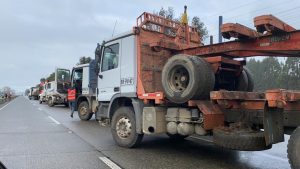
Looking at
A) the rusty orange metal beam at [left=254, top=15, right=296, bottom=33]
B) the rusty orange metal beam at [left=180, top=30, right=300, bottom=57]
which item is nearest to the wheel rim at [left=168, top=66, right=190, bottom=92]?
the rusty orange metal beam at [left=180, top=30, right=300, bottom=57]

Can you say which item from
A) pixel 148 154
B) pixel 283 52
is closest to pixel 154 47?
pixel 148 154

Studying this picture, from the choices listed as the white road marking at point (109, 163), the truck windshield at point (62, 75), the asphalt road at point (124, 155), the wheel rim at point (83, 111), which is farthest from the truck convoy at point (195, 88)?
the truck windshield at point (62, 75)

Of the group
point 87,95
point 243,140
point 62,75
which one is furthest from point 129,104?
point 62,75

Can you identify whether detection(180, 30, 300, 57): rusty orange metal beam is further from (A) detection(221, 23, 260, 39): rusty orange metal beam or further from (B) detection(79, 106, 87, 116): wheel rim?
(B) detection(79, 106, 87, 116): wheel rim

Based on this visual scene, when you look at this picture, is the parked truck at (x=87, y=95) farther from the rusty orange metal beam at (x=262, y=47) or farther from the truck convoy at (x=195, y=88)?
the rusty orange metal beam at (x=262, y=47)

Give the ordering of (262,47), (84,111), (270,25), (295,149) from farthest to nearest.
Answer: (84,111) → (262,47) → (270,25) → (295,149)

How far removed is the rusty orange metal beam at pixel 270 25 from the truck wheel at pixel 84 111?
11.7 m

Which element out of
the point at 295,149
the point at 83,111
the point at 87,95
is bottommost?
the point at 295,149

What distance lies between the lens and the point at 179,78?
299 inches

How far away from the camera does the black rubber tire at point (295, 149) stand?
5.33 meters

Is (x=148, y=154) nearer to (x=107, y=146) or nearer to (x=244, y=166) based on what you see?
(x=107, y=146)

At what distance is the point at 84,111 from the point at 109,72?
786 centimetres

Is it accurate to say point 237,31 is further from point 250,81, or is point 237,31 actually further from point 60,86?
point 60,86

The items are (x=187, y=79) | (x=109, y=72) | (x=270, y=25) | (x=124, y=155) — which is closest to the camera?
(x=270, y=25)
